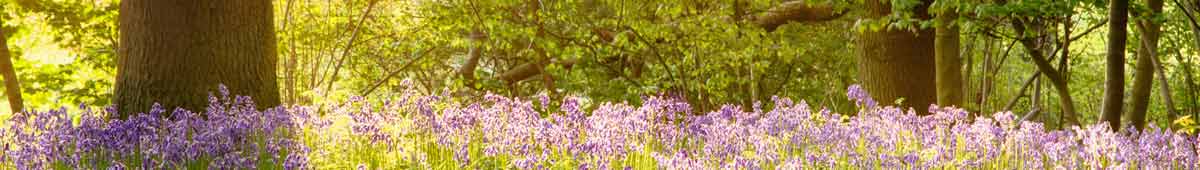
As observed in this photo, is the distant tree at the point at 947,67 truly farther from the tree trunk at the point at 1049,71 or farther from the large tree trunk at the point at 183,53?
the large tree trunk at the point at 183,53

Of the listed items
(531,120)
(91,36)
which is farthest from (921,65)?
(91,36)

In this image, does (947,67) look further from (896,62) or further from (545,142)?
(545,142)

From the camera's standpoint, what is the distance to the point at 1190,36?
17.2 metres

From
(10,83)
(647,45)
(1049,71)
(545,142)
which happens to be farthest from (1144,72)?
(10,83)

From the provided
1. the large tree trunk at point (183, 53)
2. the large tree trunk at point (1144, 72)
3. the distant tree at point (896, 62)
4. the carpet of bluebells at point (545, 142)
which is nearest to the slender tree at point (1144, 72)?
the large tree trunk at point (1144, 72)

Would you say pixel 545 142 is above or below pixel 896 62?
below

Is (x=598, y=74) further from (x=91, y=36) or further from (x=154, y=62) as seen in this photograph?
(x=154, y=62)

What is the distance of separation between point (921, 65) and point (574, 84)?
617cm

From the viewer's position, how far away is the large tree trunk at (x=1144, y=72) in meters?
8.41

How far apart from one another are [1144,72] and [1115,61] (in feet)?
5.76

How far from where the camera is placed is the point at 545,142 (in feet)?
16.0

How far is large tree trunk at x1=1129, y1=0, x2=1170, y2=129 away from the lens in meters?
8.41

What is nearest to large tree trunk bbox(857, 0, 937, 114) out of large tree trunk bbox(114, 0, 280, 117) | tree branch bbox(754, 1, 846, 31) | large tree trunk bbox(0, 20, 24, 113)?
tree branch bbox(754, 1, 846, 31)

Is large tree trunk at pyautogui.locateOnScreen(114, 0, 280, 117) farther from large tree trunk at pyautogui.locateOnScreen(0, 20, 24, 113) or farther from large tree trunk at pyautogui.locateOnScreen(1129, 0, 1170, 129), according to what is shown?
large tree trunk at pyautogui.locateOnScreen(1129, 0, 1170, 129)
